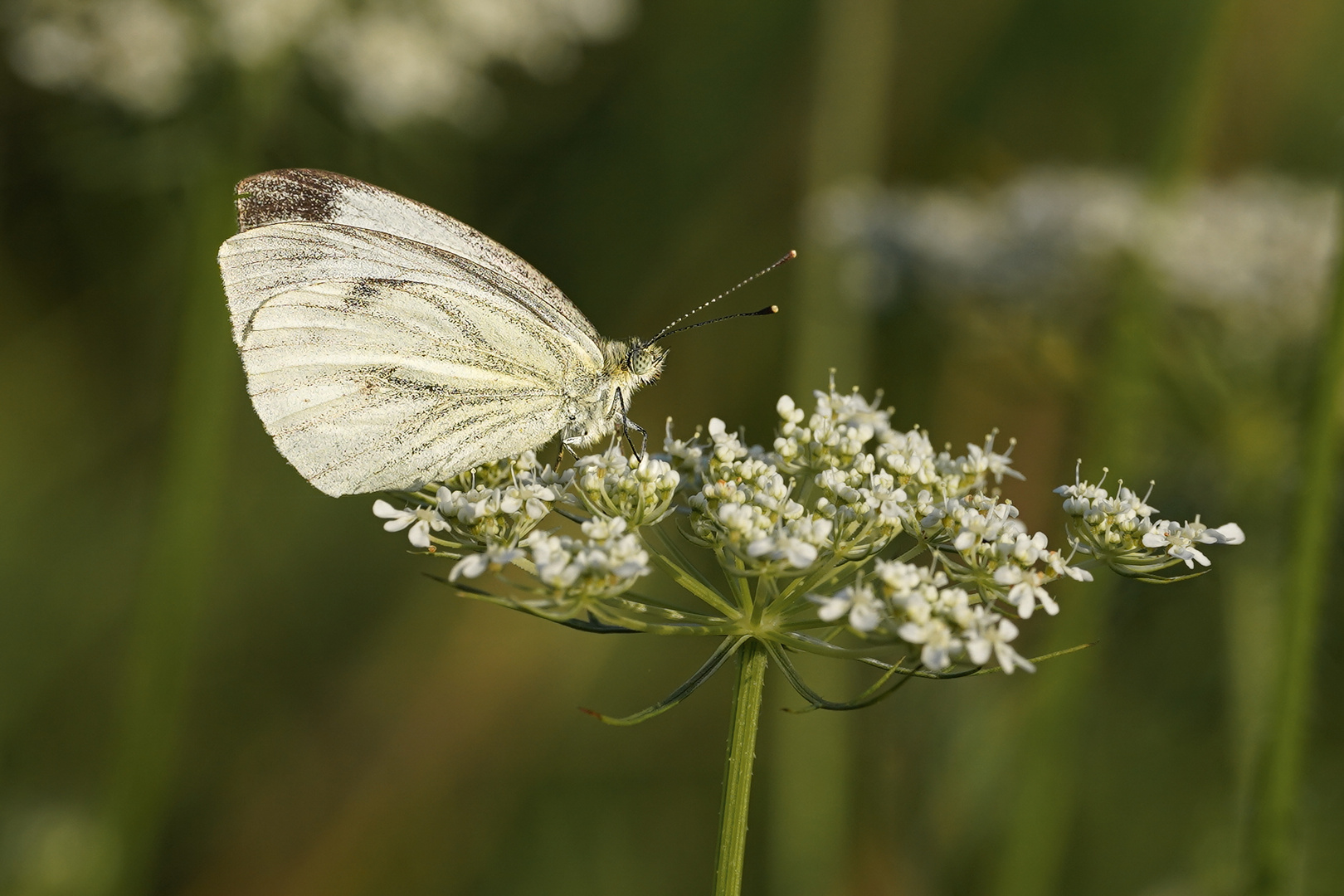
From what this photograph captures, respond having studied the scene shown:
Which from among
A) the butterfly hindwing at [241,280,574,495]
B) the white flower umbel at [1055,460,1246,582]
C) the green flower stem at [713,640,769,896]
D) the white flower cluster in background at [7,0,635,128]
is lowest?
the green flower stem at [713,640,769,896]

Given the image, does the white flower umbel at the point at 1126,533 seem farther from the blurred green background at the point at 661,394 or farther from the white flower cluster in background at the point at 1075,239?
the white flower cluster in background at the point at 1075,239

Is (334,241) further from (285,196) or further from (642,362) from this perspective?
(642,362)

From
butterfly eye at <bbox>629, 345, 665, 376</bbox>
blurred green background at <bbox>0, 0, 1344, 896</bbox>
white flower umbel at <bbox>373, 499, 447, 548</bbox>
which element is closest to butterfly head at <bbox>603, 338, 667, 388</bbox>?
butterfly eye at <bbox>629, 345, 665, 376</bbox>

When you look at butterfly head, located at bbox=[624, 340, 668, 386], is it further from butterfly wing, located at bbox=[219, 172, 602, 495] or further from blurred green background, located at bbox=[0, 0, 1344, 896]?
blurred green background, located at bbox=[0, 0, 1344, 896]

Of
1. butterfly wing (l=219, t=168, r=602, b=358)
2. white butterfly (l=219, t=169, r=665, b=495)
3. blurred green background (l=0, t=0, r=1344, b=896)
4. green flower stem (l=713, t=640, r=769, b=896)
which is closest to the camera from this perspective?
green flower stem (l=713, t=640, r=769, b=896)

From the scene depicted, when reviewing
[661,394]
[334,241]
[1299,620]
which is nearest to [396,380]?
[334,241]

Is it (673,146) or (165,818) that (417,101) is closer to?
(673,146)

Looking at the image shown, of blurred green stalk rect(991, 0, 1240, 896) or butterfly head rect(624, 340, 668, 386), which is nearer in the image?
blurred green stalk rect(991, 0, 1240, 896)

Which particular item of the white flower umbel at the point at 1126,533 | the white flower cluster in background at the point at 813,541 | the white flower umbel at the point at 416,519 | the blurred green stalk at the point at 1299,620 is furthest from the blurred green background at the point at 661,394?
the white flower umbel at the point at 416,519
